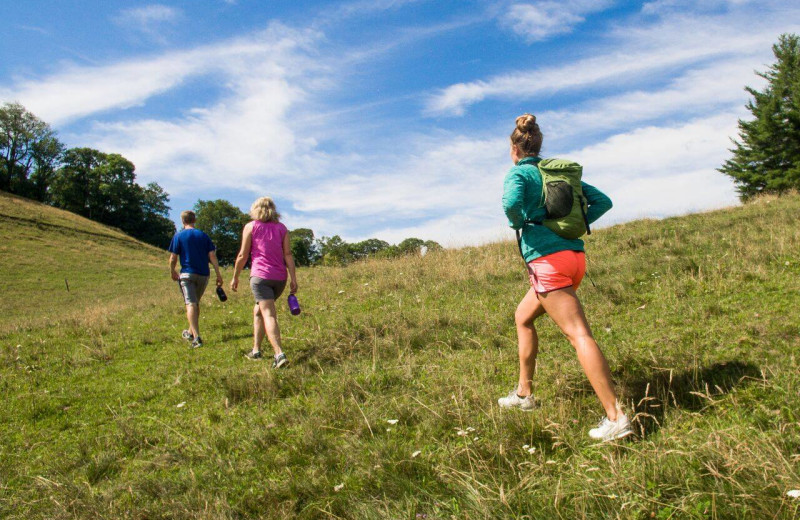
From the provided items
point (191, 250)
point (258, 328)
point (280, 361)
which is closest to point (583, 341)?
point (280, 361)

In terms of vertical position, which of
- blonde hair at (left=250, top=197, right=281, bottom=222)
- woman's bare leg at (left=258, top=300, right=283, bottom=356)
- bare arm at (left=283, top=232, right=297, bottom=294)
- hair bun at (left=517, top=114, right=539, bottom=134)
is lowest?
woman's bare leg at (left=258, top=300, right=283, bottom=356)

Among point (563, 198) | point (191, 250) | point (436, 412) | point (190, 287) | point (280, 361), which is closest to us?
point (563, 198)

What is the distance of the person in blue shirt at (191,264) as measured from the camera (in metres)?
8.18

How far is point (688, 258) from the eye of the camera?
8625mm

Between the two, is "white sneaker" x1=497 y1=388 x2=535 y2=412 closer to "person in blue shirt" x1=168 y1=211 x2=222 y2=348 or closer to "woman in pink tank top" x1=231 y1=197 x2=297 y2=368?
"woman in pink tank top" x1=231 y1=197 x2=297 y2=368

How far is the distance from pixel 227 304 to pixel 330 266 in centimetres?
410

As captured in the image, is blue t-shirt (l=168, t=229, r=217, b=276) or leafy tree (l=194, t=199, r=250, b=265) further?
leafy tree (l=194, t=199, r=250, b=265)

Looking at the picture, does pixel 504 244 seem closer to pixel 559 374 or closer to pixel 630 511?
pixel 559 374

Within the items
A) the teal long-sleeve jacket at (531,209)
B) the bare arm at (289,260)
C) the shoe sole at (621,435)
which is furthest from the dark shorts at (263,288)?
the shoe sole at (621,435)

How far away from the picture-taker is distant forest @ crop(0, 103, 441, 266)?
70.1m

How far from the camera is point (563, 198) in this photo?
3316mm

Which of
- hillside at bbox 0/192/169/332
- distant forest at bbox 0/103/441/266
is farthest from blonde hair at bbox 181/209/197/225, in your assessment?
distant forest at bbox 0/103/441/266

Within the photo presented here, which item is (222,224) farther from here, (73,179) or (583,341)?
(583,341)

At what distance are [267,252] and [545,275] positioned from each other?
406 cm
